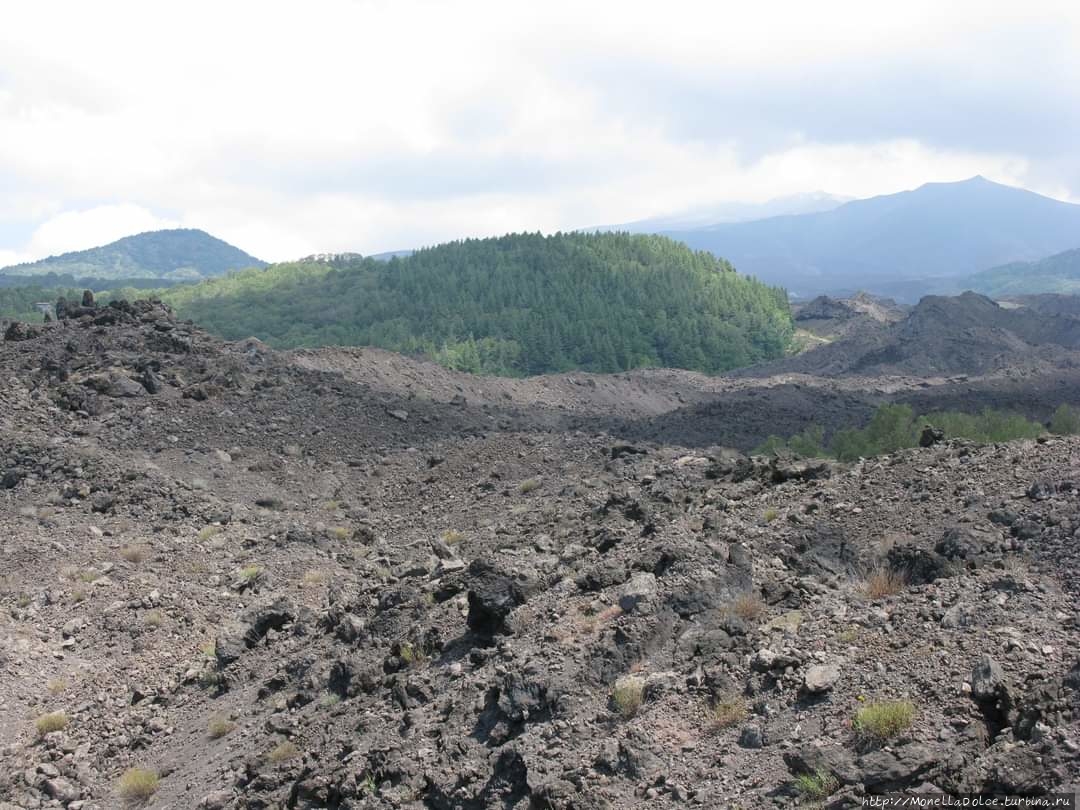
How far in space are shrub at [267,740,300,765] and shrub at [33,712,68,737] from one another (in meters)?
3.83

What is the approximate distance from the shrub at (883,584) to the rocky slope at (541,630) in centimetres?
4

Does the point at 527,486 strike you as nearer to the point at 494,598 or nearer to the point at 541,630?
the point at 494,598

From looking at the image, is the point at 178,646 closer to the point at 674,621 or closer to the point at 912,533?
the point at 674,621

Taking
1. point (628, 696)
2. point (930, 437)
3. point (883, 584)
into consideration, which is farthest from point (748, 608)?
point (930, 437)

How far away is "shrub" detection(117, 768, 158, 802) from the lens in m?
9.57

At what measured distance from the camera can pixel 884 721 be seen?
612 centimetres

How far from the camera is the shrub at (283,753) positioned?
889 cm

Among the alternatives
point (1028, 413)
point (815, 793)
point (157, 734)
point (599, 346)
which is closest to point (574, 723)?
point (815, 793)

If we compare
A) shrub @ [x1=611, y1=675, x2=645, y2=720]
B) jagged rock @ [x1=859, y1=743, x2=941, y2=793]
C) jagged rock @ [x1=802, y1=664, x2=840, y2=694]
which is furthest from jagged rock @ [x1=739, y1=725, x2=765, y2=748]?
shrub @ [x1=611, y1=675, x2=645, y2=720]

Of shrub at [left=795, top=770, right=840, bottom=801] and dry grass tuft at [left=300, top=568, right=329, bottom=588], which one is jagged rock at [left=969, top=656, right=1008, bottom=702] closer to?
shrub at [left=795, top=770, right=840, bottom=801]

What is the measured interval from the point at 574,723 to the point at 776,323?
7487cm

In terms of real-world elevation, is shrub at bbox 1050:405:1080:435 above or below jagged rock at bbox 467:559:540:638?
below

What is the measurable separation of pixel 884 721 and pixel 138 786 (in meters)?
7.71

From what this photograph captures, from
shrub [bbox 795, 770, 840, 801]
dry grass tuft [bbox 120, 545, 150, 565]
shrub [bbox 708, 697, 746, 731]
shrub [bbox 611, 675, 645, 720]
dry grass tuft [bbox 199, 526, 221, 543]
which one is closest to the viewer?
shrub [bbox 795, 770, 840, 801]
